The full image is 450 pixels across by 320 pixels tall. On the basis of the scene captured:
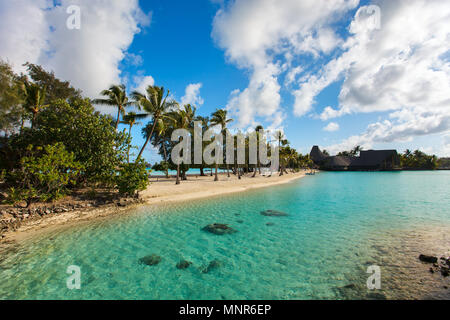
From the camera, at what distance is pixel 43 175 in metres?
9.71

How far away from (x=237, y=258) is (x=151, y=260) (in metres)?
3.17

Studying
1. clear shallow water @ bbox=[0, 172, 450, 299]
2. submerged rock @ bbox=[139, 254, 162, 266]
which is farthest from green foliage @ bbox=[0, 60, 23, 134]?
submerged rock @ bbox=[139, 254, 162, 266]

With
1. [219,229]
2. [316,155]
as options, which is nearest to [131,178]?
[219,229]

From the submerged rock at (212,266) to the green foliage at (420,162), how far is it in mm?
102528

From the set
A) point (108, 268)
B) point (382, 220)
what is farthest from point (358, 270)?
point (108, 268)

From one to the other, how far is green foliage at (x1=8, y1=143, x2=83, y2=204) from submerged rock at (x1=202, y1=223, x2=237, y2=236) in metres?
9.59

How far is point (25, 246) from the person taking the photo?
22.8ft

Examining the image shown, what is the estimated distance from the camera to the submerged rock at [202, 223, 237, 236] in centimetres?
863

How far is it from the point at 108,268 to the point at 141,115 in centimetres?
1981

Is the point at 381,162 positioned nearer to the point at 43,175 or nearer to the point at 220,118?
the point at 220,118

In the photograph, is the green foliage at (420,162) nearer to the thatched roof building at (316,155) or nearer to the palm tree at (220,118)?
the thatched roof building at (316,155)

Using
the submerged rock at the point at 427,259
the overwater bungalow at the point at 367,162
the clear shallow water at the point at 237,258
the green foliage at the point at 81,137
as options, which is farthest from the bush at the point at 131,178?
the overwater bungalow at the point at 367,162

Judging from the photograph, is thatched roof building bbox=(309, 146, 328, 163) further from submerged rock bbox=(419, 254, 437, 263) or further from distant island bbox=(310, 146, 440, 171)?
submerged rock bbox=(419, 254, 437, 263)

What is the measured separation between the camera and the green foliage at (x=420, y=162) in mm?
72562
